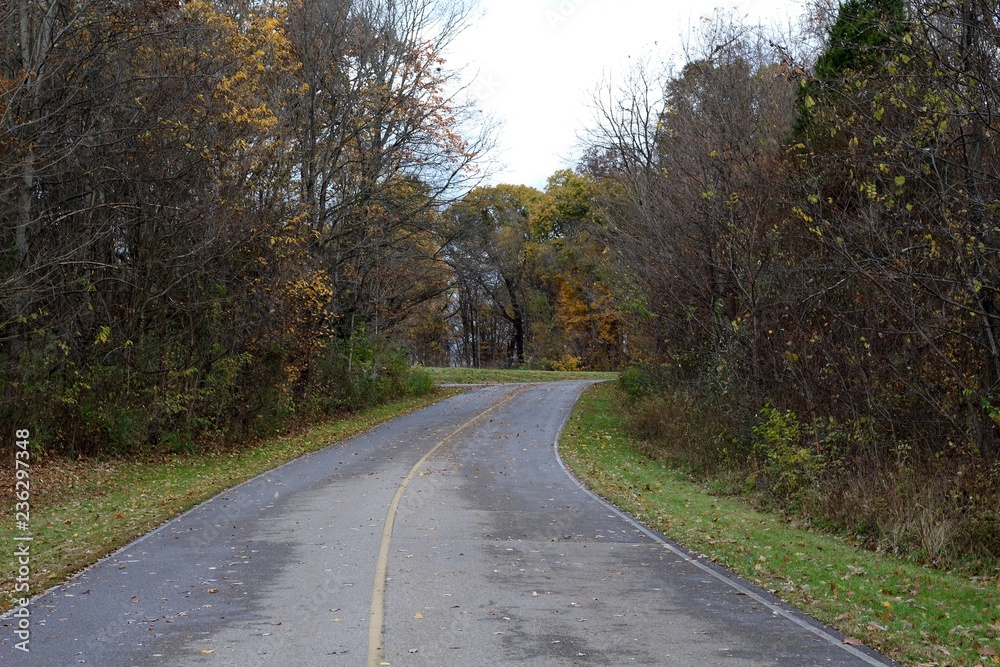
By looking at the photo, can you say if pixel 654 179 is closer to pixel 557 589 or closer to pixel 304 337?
pixel 304 337

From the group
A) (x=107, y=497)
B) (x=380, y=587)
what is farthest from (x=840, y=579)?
(x=107, y=497)

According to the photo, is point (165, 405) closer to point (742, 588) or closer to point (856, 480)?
point (856, 480)

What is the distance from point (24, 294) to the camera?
18.4 metres

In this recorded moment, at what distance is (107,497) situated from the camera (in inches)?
663

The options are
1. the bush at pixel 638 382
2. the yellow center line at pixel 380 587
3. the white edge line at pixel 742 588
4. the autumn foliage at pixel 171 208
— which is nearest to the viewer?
the yellow center line at pixel 380 587

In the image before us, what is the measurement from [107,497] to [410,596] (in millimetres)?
10081

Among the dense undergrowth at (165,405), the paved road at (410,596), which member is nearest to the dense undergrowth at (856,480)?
the paved road at (410,596)

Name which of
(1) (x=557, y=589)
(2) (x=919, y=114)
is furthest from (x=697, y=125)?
(1) (x=557, y=589)

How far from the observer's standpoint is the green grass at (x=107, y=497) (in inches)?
440

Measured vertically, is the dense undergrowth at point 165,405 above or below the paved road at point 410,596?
above

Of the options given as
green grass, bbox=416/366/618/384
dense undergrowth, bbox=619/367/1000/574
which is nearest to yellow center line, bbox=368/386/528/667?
dense undergrowth, bbox=619/367/1000/574

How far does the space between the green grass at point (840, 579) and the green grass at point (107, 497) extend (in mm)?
7522

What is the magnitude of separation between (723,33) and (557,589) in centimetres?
2245

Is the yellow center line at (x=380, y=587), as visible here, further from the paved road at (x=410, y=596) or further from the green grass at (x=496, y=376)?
the green grass at (x=496, y=376)
